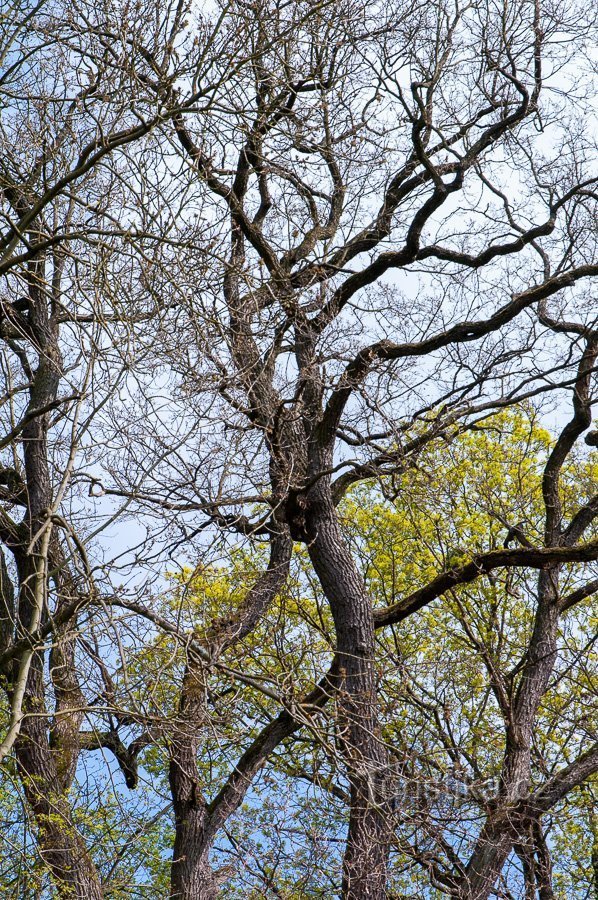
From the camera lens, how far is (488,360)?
8.55m

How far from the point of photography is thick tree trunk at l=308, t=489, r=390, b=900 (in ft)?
22.3

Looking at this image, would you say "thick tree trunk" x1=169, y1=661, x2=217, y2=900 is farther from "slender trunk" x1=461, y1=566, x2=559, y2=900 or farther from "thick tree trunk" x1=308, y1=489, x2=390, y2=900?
"slender trunk" x1=461, y1=566, x2=559, y2=900

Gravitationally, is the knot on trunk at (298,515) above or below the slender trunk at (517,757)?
above

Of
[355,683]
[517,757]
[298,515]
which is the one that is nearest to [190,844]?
[355,683]

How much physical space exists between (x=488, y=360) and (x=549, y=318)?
1083 mm

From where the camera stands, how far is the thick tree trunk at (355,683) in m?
6.80

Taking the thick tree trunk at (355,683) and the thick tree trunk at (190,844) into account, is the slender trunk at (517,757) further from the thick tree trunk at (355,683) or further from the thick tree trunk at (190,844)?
the thick tree trunk at (190,844)

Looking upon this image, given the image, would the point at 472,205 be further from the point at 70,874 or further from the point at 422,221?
A: the point at 70,874

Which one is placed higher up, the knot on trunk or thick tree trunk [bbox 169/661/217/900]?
the knot on trunk

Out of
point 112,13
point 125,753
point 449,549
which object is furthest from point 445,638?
point 112,13

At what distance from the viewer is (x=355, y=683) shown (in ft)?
25.1

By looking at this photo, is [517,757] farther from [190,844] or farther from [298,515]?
[190,844]

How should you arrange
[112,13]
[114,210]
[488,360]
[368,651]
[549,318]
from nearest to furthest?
[112,13]
[114,210]
[368,651]
[488,360]
[549,318]

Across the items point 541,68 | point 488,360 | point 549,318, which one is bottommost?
point 488,360
